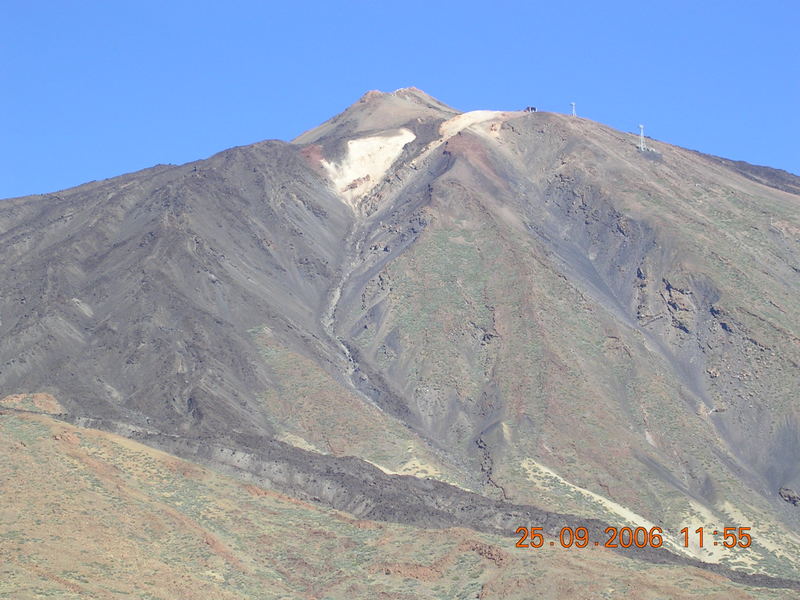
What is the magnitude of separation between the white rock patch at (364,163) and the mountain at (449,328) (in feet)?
1.14

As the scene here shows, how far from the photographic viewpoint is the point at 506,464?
96.8 meters

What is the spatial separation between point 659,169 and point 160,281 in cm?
5876

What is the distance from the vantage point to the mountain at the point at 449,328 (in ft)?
300

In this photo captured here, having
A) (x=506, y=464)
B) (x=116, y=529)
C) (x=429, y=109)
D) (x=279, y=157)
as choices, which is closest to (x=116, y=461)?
(x=116, y=529)

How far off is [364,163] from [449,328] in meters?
41.9

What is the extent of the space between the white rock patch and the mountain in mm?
347

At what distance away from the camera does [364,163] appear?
152 meters
